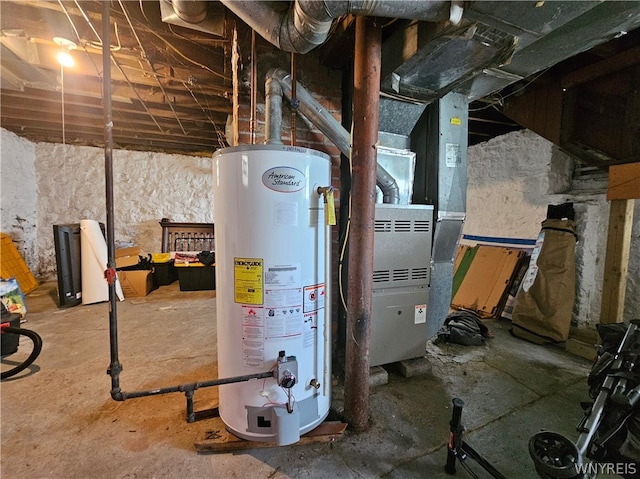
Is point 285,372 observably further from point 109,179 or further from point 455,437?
point 109,179

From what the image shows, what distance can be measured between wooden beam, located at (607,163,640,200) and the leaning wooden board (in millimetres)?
2606

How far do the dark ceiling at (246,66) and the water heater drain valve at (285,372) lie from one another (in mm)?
1624

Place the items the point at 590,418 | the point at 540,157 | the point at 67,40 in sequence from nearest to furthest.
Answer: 1. the point at 590,418
2. the point at 67,40
3. the point at 540,157

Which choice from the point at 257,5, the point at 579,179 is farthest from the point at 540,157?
the point at 257,5

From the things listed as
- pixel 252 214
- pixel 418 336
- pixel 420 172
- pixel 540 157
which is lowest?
pixel 418 336

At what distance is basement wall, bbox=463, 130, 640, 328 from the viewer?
2.65m

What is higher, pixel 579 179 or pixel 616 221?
pixel 579 179

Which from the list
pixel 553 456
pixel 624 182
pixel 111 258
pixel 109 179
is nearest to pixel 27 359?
pixel 111 258

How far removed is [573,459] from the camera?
103 cm

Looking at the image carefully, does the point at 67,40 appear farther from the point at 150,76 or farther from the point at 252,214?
the point at 252,214

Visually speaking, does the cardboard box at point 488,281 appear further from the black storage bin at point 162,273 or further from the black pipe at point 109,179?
the black storage bin at point 162,273

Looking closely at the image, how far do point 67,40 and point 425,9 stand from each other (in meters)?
2.36

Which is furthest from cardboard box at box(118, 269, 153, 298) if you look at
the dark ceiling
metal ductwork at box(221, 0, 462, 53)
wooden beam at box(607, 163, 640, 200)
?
wooden beam at box(607, 163, 640, 200)

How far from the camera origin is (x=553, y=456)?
107 centimetres
